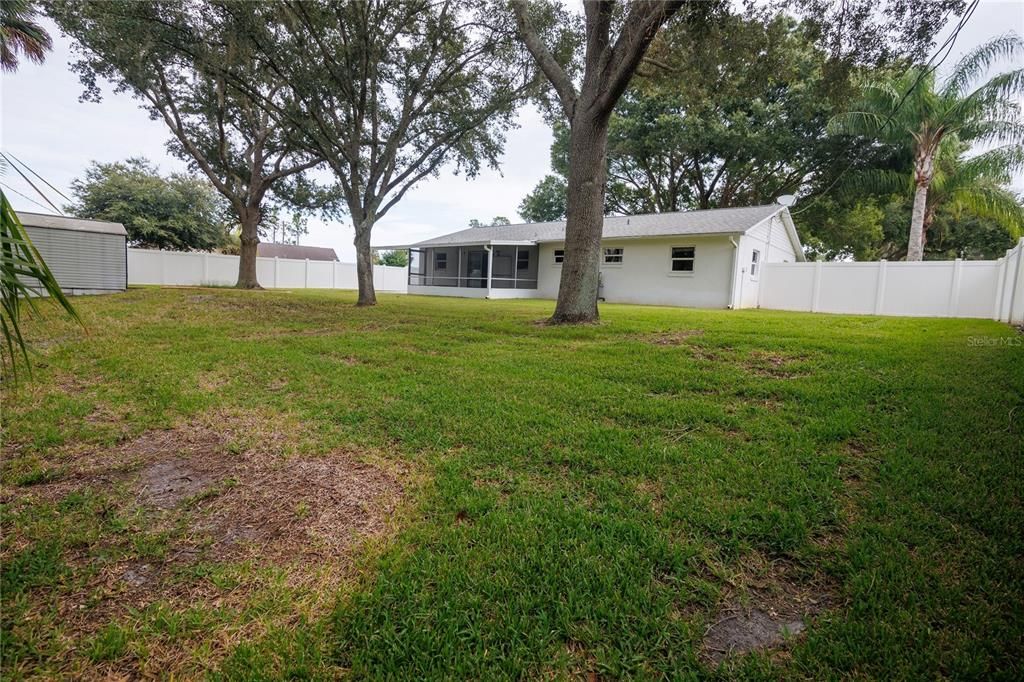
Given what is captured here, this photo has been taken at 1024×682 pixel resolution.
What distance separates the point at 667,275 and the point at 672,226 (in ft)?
5.63

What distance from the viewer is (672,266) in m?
15.6

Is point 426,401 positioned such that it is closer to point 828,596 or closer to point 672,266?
point 828,596

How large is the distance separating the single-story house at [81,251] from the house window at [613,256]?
15.1 meters

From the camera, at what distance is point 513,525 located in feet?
6.92

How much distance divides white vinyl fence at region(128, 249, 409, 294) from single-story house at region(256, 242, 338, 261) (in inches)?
717

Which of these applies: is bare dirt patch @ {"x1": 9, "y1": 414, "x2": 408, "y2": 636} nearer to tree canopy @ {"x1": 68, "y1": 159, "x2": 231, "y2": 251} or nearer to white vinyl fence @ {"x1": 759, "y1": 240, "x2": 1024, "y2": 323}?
white vinyl fence @ {"x1": 759, "y1": 240, "x2": 1024, "y2": 323}

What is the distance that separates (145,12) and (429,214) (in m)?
29.1

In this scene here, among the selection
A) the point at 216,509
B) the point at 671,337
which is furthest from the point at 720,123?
the point at 216,509

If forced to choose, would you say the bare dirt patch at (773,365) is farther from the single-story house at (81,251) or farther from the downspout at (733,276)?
the single-story house at (81,251)

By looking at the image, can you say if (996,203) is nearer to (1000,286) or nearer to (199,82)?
(1000,286)

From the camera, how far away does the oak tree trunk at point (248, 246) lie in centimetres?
1756

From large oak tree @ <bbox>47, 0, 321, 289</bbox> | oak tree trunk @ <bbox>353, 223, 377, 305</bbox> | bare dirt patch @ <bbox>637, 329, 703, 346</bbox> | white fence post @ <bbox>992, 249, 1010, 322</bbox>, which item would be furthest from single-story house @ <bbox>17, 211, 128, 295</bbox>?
white fence post @ <bbox>992, 249, 1010, 322</bbox>

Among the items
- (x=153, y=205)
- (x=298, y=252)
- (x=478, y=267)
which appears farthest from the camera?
(x=298, y=252)

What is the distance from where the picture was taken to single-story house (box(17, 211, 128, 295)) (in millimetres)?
11289
